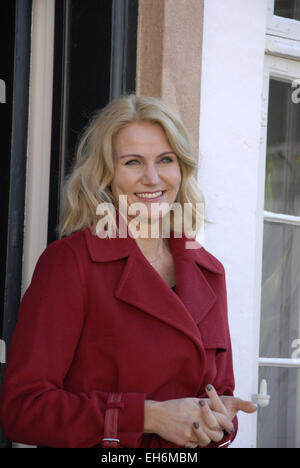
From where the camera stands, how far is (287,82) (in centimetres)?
412

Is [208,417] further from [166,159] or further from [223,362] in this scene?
[166,159]

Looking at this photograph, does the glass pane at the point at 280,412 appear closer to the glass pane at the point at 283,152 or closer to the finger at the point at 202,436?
the glass pane at the point at 283,152

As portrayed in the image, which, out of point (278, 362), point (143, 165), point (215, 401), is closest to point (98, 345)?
point (215, 401)

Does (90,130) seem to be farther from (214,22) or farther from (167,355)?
(214,22)

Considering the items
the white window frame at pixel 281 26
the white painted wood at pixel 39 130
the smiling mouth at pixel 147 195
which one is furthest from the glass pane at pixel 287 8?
the smiling mouth at pixel 147 195

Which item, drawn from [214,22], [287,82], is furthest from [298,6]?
[214,22]

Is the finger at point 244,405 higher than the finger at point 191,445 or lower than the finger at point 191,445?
higher

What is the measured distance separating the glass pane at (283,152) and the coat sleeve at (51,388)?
1.81 m

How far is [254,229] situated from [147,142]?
118cm

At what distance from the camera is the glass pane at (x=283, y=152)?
4.09 metres

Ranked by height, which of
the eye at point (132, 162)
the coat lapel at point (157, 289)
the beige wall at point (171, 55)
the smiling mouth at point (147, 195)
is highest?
the beige wall at point (171, 55)

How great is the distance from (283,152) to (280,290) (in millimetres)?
656

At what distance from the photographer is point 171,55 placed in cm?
348
